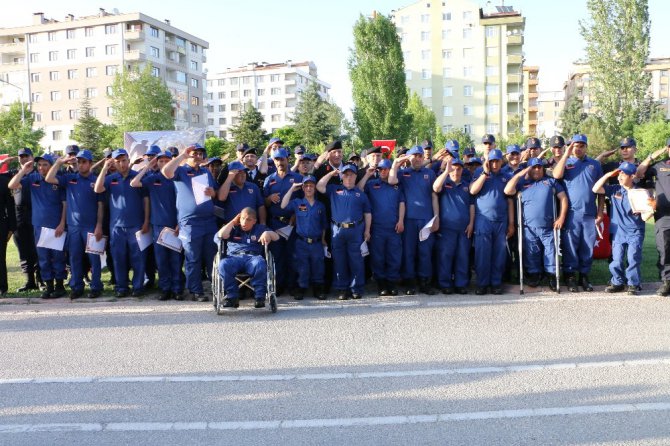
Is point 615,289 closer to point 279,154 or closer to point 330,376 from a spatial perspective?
point 279,154

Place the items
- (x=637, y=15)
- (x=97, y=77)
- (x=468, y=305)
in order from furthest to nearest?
1. (x=97, y=77)
2. (x=637, y=15)
3. (x=468, y=305)

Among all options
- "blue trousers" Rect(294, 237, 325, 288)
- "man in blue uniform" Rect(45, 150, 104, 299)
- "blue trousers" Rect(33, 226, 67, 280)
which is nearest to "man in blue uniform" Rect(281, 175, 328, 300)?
"blue trousers" Rect(294, 237, 325, 288)

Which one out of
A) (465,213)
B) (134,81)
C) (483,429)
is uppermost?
(134,81)

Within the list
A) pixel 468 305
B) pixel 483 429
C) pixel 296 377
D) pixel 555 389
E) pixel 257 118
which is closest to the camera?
pixel 483 429

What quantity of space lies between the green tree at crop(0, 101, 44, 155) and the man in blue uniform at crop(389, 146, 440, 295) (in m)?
33.6

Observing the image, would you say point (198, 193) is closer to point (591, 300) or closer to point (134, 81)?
point (591, 300)

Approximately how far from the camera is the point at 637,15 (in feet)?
144

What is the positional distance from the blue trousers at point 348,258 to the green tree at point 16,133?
110 ft

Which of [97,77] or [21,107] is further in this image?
[97,77]

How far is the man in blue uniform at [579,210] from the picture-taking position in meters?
9.12

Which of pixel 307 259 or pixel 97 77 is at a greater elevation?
pixel 97 77

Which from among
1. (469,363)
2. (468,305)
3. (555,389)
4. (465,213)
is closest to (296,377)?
(469,363)

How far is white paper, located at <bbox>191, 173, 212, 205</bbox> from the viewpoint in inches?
339

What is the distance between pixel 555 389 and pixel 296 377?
2.14 metres
